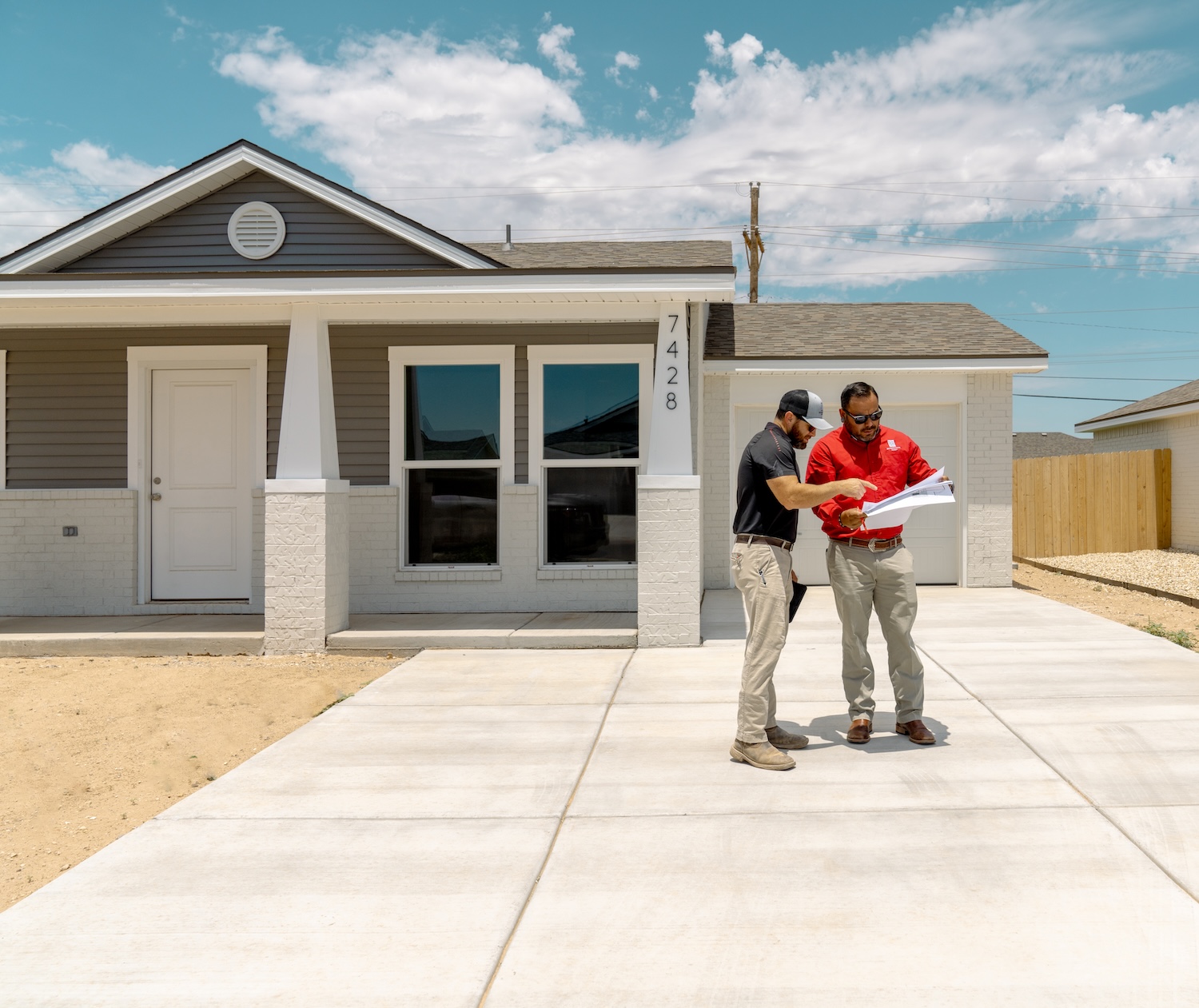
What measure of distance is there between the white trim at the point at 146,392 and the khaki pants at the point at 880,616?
7186 millimetres

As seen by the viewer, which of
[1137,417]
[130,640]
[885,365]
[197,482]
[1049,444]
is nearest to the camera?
[130,640]

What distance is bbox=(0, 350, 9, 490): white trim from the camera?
35.7ft

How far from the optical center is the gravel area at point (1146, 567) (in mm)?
14219

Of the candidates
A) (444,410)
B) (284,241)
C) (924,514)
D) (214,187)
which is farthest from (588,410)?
(924,514)

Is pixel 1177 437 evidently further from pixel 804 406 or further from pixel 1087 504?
pixel 804 406

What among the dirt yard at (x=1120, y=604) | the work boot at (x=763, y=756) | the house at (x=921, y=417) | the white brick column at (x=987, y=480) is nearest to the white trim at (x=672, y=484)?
the work boot at (x=763, y=756)

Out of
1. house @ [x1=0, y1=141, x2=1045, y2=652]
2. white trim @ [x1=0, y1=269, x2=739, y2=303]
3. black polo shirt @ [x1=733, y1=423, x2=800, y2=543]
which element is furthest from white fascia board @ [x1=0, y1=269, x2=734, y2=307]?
black polo shirt @ [x1=733, y1=423, x2=800, y2=543]

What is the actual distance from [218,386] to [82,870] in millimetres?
7542

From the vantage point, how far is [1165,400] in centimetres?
2022

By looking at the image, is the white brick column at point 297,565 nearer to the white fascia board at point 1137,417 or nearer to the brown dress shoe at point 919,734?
the brown dress shoe at point 919,734

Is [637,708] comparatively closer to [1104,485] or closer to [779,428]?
[779,428]

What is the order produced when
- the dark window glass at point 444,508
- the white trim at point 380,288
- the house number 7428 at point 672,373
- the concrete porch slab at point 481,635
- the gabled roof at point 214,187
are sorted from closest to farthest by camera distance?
the white trim at point 380,288, the house number 7428 at point 672,373, the concrete porch slab at point 481,635, the gabled roof at point 214,187, the dark window glass at point 444,508

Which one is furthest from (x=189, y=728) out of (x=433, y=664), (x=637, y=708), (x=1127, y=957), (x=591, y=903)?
(x=1127, y=957)

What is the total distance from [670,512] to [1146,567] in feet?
37.1
